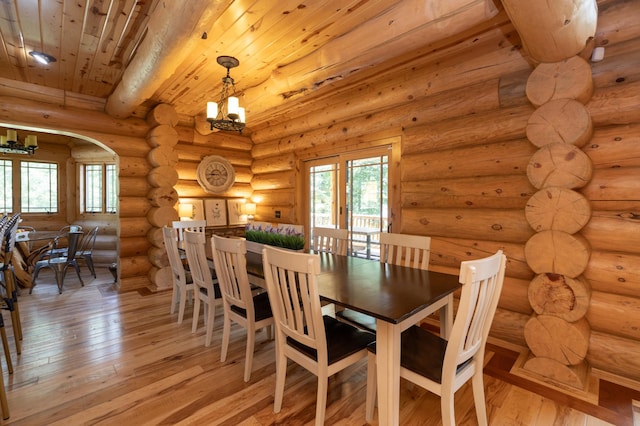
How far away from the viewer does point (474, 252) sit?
2965mm

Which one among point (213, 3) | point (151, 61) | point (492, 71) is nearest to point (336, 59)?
point (213, 3)

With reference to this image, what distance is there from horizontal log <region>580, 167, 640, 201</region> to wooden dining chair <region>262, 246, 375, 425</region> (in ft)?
6.83

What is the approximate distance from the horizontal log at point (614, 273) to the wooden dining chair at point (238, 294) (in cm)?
255

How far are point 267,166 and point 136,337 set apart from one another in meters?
3.61

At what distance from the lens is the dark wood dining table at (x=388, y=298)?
4.99ft

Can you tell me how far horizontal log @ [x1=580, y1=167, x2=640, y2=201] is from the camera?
2162mm

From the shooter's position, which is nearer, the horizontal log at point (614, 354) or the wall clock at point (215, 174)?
the horizontal log at point (614, 354)

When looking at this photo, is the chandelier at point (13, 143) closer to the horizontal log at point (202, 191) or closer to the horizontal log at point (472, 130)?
the horizontal log at point (202, 191)

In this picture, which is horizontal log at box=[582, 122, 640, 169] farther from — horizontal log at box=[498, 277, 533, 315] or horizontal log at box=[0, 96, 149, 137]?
horizontal log at box=[0, 96, 149, 137]

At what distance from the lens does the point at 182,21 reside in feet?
6.78

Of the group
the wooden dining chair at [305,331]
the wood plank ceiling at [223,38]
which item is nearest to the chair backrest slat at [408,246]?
the wooden dining chair at [305,331]

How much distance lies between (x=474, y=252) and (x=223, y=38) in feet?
10.3

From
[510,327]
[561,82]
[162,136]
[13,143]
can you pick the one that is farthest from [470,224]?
[13,143]

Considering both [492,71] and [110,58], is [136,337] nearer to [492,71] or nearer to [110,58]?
[110,58]
